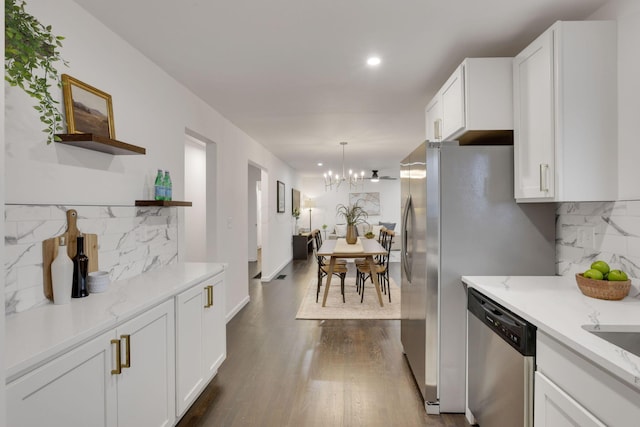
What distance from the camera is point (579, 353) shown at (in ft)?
3.69

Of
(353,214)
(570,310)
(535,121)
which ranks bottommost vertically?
(570,310)

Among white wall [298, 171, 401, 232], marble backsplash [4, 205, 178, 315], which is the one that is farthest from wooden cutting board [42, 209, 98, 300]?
white wall [298, 171, 401, 232]

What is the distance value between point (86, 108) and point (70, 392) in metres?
1.39

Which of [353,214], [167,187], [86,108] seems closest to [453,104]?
[167,187]

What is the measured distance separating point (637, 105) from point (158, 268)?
2.94 m

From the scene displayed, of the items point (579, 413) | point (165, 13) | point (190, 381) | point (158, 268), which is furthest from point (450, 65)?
point (190, 381)

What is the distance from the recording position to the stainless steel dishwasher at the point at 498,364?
1422mm

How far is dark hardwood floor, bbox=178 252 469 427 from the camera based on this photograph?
207 cm

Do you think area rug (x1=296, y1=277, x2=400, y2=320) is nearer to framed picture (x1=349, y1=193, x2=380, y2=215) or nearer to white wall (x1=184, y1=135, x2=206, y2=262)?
white wall (x1=184, y1=135, x2=206, y2=262)

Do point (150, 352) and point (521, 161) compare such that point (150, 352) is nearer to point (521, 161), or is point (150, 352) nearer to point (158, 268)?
point (158, 268)

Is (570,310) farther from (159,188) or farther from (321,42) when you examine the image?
(159,188)

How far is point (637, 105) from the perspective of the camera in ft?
5.05

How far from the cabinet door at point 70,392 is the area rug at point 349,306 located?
108 inches

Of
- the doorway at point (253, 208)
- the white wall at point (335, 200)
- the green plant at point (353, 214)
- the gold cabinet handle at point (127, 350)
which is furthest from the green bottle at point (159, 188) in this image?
the white wall at point (335, 200)
